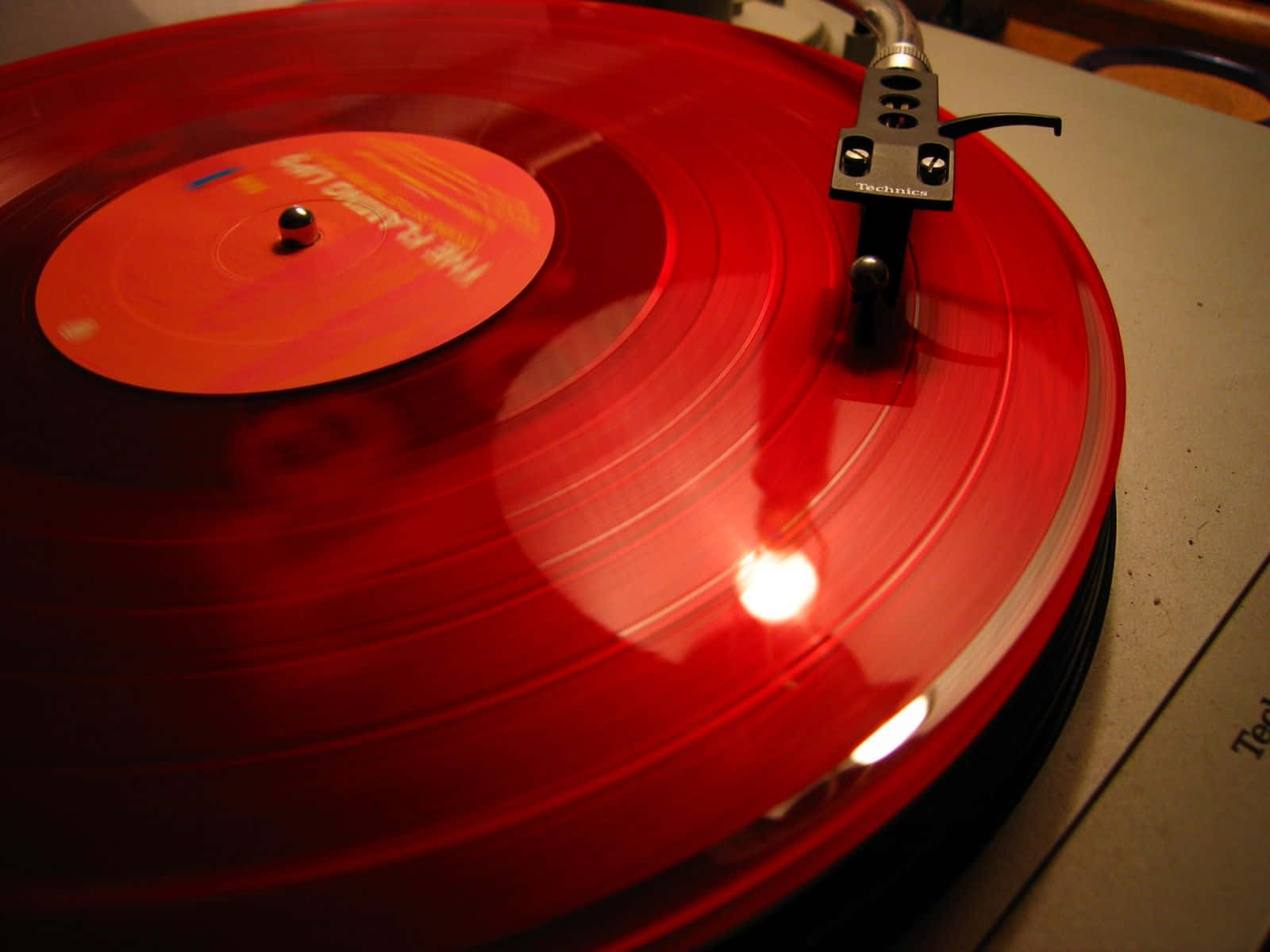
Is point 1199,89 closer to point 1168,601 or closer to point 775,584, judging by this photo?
point 1168,601

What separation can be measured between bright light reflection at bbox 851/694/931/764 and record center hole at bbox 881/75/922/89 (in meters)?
0.45

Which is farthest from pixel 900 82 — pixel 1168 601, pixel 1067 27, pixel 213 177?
pixel 1067 27

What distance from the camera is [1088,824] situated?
43cm

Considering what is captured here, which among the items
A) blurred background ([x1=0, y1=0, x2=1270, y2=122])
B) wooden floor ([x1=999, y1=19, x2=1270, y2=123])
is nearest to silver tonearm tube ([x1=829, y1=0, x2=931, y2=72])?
blurred background ([x1=0, y1=0, x2=1270, y2=122])

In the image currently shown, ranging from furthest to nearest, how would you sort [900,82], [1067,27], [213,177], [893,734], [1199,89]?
[1067,27]
[1199,89]
[213,177]
[900,82]
[893,734]

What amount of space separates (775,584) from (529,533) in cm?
13

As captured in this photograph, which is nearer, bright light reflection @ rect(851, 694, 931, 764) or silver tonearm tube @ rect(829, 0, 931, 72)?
bright light reflection @ rect(851, 694, 931, 764)

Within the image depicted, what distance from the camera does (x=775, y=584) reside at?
1.42ft

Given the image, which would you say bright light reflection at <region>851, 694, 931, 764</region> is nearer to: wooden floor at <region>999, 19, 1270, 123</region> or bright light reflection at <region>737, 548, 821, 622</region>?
bright light reflection at <region>737, 548, 821, 622</region>

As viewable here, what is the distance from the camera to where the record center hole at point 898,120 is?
1.87 feet

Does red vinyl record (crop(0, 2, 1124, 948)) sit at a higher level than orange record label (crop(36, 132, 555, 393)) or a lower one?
lower

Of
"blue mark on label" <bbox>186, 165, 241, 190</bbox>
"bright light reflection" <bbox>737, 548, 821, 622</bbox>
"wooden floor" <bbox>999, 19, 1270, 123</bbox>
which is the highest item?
"wooden floor" <bbox>999, 19, 1270, 123</bbox>

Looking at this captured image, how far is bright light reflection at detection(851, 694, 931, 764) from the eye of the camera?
37cm

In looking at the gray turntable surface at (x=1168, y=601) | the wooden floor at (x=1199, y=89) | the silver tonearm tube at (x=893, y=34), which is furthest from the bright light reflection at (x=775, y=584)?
the wooden floor at (x=1199, y=89)
